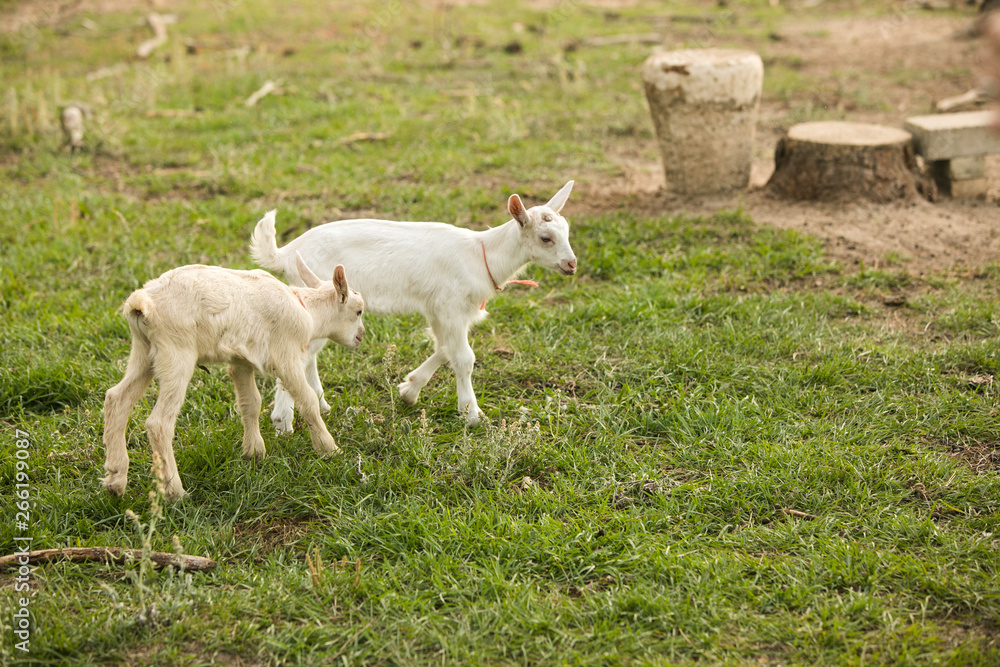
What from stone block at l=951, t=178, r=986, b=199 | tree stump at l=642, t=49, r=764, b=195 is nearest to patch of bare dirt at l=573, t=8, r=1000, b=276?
stone block at l=951, t=178, r=986, b=199

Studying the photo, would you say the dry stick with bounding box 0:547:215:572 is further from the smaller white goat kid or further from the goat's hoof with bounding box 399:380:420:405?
the goat's hoof with bounding box 399:380:420:405

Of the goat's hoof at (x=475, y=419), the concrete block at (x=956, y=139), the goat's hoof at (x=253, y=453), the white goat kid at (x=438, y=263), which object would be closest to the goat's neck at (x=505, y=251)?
the white goat kid at (x=438, y=263)

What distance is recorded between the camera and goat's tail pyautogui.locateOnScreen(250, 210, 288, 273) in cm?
439

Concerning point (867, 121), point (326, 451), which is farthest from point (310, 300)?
point (867, 121)

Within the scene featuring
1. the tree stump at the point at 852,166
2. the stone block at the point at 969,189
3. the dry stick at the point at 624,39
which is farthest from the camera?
the dry stick at the point at 624,39

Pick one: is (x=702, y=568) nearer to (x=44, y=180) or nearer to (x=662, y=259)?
(x=662, y=259)

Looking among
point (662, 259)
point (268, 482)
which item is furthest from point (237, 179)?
point (268, 482)

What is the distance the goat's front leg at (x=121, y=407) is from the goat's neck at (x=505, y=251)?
1877mm

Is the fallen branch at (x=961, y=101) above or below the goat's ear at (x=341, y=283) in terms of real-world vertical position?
above

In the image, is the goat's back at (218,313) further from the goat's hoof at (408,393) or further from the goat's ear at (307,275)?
the goat's hoof at (408,393)

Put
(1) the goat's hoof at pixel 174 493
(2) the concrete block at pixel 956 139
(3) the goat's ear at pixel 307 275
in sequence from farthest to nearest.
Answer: (2) the concrete block at pixel 956 139
(3) the goat's ear at pixel 307 275
(1) the goat's hoof at pixel 174 493

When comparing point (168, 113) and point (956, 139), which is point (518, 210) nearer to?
A: point (956, 139)

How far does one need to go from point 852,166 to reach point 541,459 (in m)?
5.04

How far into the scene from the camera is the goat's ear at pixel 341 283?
4031 millimetres
